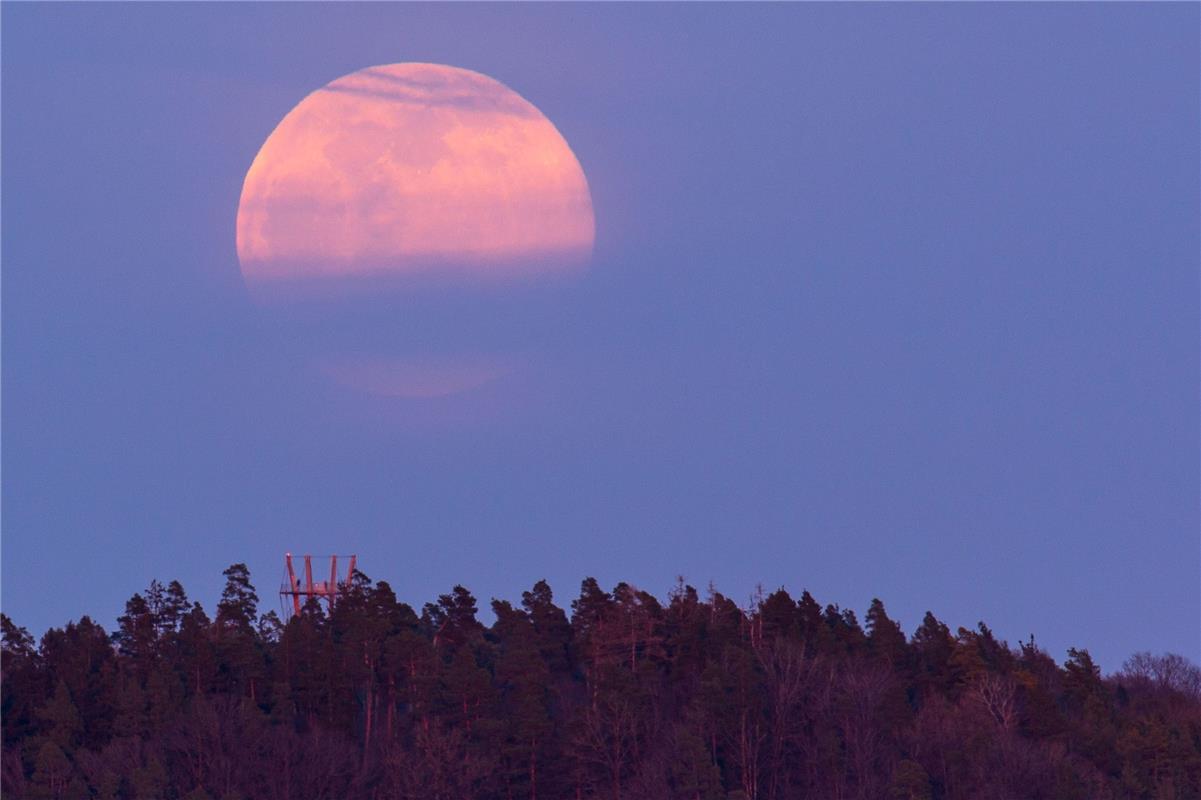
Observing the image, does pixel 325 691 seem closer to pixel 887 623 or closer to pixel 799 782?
pixel 799 782

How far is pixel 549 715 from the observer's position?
329ft

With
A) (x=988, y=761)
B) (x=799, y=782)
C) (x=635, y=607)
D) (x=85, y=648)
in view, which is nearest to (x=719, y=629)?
(x=635, y=607)

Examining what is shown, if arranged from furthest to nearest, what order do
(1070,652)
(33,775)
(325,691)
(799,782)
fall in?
1. (1070,652)
2. (325,691)
3. (799,782)
4. (33,775)

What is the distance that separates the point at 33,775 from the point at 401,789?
734 inches

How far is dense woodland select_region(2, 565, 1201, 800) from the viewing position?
306 ft

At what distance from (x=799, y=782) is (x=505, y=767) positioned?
54.3ft

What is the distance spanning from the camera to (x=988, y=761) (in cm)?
9462

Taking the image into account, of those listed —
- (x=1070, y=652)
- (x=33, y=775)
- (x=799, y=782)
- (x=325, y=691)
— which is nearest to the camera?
(x=33, y=775)

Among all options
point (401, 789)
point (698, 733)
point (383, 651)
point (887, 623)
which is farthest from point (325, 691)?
point (887, 623)

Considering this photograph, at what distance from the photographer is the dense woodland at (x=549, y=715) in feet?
306

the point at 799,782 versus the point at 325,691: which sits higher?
the point at 325,691

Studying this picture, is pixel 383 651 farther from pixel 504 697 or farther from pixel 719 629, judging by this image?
pixel 719 629

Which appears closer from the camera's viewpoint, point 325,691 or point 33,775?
point 33,775

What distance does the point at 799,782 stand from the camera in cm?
9981
